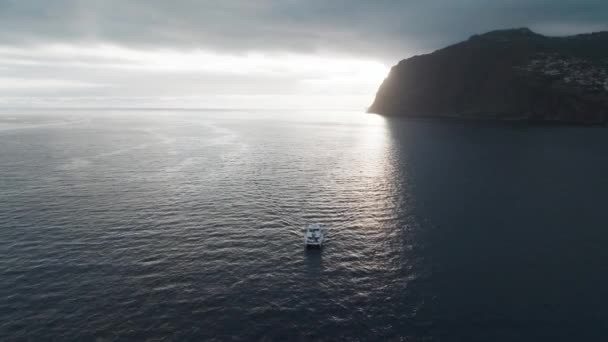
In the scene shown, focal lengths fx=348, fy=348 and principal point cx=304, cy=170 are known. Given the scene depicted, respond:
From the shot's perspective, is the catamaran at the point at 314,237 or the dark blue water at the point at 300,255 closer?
the dark blue water at the point at 300,255

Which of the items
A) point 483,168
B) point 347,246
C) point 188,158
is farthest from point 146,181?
point 483,168

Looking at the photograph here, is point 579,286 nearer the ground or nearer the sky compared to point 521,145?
nearer the ground

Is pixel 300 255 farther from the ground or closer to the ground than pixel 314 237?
closer to the ground

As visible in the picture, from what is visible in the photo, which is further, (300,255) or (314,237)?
(314,237)

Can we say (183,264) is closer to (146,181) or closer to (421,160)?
(146,181)

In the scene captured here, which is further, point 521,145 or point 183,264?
point 521,145

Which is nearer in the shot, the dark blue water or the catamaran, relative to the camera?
the dark blue water

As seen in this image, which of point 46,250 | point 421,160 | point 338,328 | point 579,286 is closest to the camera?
point 338,328

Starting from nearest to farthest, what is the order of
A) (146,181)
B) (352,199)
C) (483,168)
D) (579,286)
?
(579,286), (352,199), (146,181), (483,168)
